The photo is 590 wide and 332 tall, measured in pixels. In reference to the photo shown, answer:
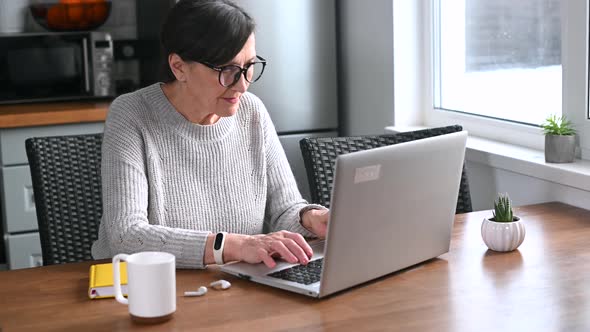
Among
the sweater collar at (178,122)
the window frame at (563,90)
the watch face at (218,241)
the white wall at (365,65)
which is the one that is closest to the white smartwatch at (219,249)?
the watch face at (218,241)

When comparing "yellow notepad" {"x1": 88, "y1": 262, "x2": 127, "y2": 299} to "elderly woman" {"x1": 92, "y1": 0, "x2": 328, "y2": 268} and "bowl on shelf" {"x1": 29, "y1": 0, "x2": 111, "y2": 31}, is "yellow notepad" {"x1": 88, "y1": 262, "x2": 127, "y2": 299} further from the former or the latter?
"bowl on shelf" {"x1": 29, "y1": 0, "x2": 111, "y2": 31}

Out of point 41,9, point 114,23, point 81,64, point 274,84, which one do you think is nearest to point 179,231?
point 274,84

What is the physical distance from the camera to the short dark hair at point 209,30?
1.95 m

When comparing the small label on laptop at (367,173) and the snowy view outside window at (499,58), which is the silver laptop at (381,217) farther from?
the snowy view outside window at (499,58)

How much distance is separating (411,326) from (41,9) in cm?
260

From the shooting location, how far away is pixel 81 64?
346cm

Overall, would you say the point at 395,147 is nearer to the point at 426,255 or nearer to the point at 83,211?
the point at 426,255

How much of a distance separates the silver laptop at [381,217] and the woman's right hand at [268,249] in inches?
0.6

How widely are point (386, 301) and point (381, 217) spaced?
0.48 feet

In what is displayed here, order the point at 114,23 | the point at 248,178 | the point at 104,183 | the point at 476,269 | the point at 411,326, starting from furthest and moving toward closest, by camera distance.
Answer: the point at 114,23 → the point at 248,178 → the point at 104,183 → the point at 476,269 → the point at 411,326

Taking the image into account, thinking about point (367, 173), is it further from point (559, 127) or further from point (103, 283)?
point (559, 127)

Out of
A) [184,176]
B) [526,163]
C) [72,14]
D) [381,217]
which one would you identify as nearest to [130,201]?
[184,176]

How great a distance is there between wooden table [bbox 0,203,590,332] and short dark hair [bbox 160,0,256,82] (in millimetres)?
493

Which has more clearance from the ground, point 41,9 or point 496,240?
point 41,9
